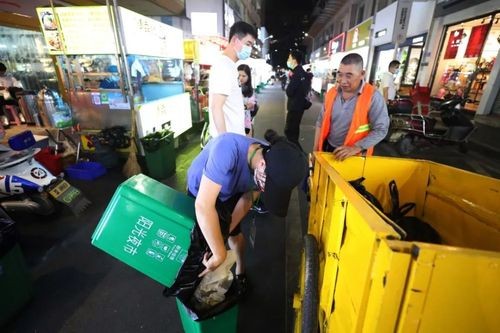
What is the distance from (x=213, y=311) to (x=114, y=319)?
3.43 ft

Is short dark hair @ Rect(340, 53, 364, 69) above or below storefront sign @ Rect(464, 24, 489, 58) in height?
below

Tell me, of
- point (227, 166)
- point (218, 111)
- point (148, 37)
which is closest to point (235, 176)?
point (227, 166)

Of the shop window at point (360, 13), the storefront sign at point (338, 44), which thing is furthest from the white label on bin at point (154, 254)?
the shop window at point (360, 13)

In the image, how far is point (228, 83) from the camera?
2.46 meters

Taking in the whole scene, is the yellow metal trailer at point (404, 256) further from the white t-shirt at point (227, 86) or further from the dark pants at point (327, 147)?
the white t-shirt at point (227, 86)

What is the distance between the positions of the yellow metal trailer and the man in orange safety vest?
1.87 feet

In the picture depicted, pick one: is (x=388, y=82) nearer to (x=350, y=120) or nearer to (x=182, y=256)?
(x=350, y=120)

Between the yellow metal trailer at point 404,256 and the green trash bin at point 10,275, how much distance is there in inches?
78.6

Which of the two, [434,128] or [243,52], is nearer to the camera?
[243,52]

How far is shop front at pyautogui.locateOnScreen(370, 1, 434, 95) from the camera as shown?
8555mm

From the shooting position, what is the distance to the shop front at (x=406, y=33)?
8.55m

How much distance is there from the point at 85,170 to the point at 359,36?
49.7ft

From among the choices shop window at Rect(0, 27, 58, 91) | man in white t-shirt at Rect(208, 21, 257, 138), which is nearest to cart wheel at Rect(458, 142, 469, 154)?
man in white t-shirt at Rect(208, 21, 257, 138)

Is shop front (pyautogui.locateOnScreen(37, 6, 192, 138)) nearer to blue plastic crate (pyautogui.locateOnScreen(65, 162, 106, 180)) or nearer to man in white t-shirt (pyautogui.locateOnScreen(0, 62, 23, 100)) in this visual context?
blue plastic crate (pyautogui.locateOnScreen(65, 162, 106, 180))
